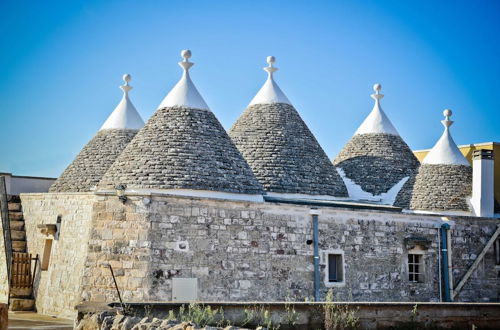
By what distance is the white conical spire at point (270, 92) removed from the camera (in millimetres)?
21219

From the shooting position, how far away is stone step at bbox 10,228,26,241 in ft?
65.3

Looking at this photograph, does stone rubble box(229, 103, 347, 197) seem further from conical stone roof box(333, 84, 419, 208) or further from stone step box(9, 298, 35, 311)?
stone step box(9, 298, 35, 311)

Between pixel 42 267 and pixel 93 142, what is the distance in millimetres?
4814

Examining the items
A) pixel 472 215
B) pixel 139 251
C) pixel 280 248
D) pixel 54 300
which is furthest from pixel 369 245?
pixel 54 300

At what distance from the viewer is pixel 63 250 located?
1697cm

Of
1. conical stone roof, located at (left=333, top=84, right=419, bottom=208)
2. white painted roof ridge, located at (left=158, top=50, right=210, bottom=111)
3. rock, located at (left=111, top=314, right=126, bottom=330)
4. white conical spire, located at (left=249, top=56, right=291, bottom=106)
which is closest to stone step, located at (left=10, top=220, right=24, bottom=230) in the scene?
white painted roof ridge, located at (left=158, top=50, right=210, bottom=111)

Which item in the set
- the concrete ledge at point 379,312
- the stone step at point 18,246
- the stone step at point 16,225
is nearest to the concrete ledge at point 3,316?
the concrete ledge at point 379,312

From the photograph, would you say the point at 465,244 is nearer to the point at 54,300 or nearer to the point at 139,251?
the point at 139,251

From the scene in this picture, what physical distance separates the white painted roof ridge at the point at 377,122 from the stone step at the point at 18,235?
10222 mm

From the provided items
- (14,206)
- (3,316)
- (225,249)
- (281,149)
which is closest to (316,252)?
(225,249)

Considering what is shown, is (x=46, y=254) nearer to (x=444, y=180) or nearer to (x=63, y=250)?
(x=63, y=250)

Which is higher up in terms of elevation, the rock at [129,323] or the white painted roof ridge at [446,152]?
the white painted roof ridge at [446,152]

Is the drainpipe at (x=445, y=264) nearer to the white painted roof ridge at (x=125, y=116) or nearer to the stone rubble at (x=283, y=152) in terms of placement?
the stone rubble at (x=283, y=152)

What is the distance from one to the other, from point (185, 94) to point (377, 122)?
308 inches
